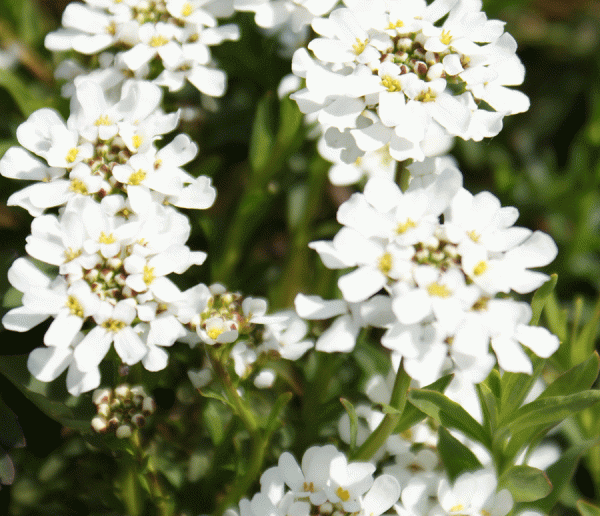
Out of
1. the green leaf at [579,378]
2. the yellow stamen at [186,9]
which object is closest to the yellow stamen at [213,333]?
the green leaf at [579,378]

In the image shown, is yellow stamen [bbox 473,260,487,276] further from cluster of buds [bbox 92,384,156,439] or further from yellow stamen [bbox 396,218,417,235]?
cluster of buds [bbox 92,384,156,439]

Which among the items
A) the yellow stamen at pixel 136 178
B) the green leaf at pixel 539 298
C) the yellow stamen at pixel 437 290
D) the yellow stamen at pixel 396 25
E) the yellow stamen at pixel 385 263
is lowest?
the yellow stamen at pixel 136 178

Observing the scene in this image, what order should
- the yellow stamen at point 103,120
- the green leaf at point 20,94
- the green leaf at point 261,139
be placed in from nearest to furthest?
the yellow stamen at point 103,120 < the green leaf at point 20,94 < the green leaf at point 261,139

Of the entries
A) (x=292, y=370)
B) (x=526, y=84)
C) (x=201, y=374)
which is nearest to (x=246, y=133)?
(x=292, y=370)

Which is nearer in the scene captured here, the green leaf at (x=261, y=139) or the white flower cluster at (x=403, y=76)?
the white flower cluster at (x=403, y=76)

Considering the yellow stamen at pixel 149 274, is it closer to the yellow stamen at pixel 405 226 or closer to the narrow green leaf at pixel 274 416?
the narrow green leaf at pixel 274 416

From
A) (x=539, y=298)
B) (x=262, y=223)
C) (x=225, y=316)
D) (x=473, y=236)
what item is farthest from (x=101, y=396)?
(x=262, y=223)

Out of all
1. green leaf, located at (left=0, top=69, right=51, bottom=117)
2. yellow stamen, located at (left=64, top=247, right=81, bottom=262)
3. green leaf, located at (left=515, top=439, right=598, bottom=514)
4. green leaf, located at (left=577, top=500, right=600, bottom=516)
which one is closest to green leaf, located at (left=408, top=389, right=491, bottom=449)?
green leaf, located at (left=515, top=439, right=598, bottom=514)
